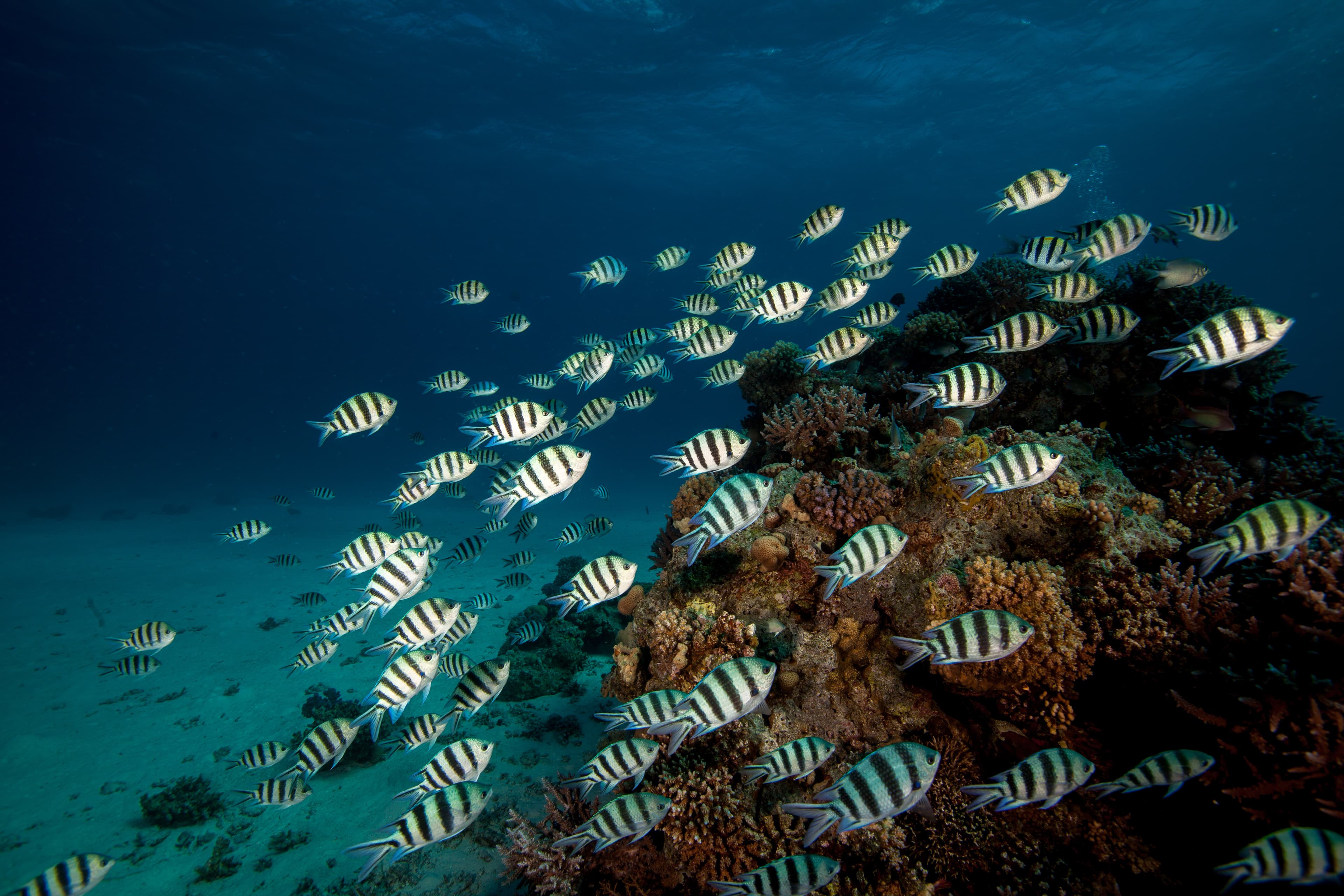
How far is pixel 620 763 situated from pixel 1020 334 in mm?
5097

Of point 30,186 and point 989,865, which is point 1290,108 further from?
point 30,186

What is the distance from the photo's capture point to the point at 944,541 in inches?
189

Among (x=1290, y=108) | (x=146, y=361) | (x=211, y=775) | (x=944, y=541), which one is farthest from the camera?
(x=146, y=361)

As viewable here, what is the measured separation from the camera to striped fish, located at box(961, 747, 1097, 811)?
303cm

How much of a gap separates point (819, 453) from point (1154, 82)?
162 feet

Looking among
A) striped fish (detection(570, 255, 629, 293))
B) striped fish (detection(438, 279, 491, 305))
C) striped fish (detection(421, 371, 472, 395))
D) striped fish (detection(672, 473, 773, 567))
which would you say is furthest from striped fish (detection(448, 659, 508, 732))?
striped fish (detection(438, 279, 491, 305))

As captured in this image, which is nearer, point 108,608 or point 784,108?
point 108,608

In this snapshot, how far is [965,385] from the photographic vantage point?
428cm

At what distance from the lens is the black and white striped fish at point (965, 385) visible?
425 cm

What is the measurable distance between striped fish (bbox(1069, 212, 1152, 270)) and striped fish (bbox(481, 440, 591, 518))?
233 inches

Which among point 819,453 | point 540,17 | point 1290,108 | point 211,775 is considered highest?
point 540,17

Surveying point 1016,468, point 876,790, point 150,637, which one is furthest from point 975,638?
point 150,637

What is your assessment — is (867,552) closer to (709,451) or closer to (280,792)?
(709,451)

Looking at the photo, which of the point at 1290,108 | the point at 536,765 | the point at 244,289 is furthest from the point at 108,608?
the point at 244,289
